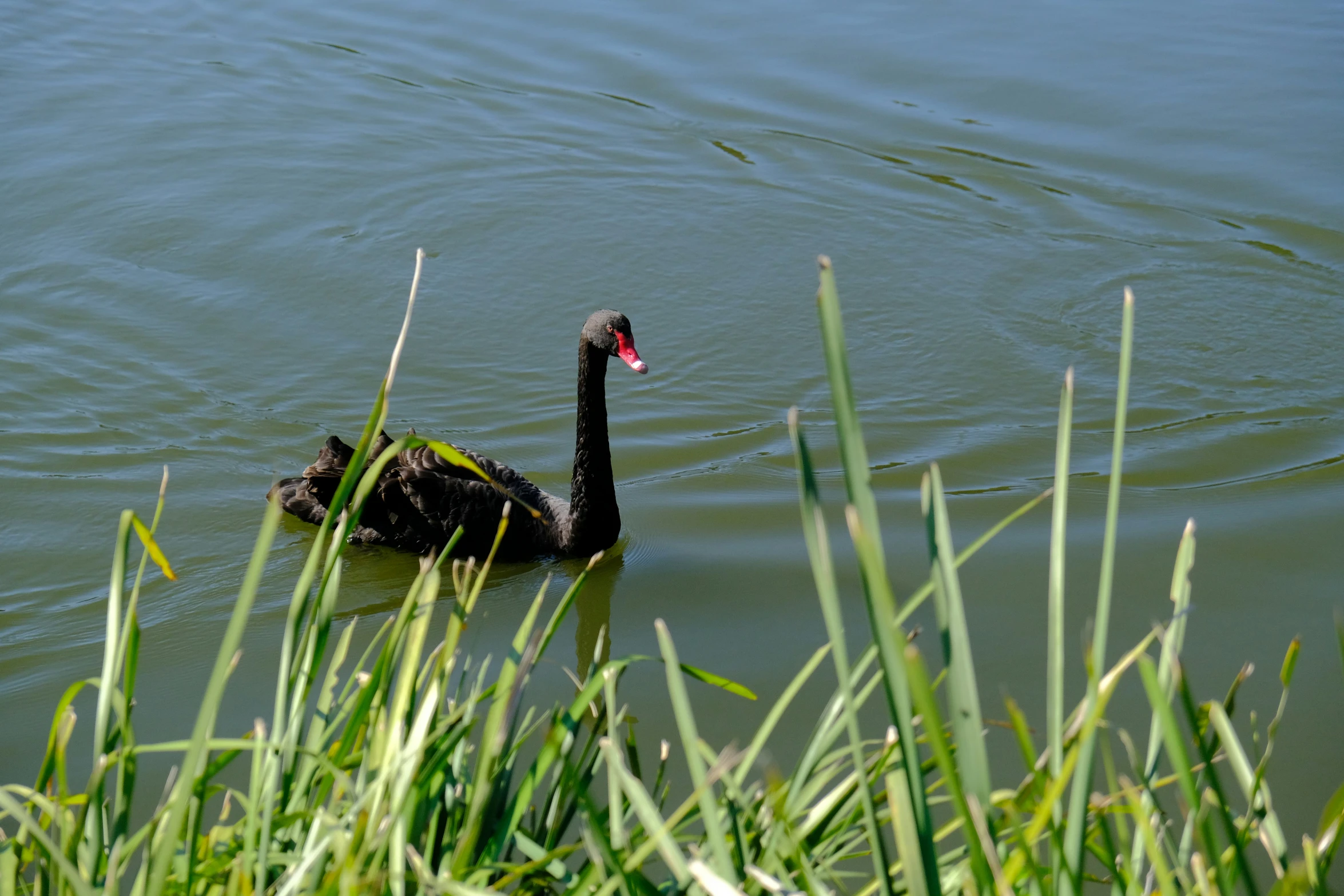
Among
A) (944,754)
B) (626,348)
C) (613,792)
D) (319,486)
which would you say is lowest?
(319,486)

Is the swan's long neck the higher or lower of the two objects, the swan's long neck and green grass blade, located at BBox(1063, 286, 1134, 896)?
the lower

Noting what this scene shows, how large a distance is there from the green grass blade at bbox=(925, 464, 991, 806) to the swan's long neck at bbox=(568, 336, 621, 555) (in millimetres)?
3154

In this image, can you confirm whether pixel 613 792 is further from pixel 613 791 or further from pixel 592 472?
pixel 592 472

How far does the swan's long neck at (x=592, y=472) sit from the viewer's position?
443 centimetres

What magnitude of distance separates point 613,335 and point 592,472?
0.48 meters

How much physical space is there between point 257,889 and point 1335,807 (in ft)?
4.46

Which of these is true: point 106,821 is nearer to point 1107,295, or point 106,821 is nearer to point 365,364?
point 365,364

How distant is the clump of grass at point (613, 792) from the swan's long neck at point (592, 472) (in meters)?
2.35

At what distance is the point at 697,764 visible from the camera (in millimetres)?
1437


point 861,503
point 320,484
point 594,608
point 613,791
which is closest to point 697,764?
point 613,791

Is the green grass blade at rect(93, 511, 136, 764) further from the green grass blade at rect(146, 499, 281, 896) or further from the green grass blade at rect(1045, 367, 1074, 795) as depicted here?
the green grass blade at rect(1045, 367, 1074, 795)

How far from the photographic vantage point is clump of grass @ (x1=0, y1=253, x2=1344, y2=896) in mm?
1261

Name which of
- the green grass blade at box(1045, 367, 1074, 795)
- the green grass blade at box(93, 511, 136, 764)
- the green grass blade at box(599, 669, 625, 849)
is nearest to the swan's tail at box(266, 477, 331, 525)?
the green grass blade at box(93, 511, 136, 764)

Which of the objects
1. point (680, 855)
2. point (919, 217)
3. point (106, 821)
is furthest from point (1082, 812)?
point (919, 217)
